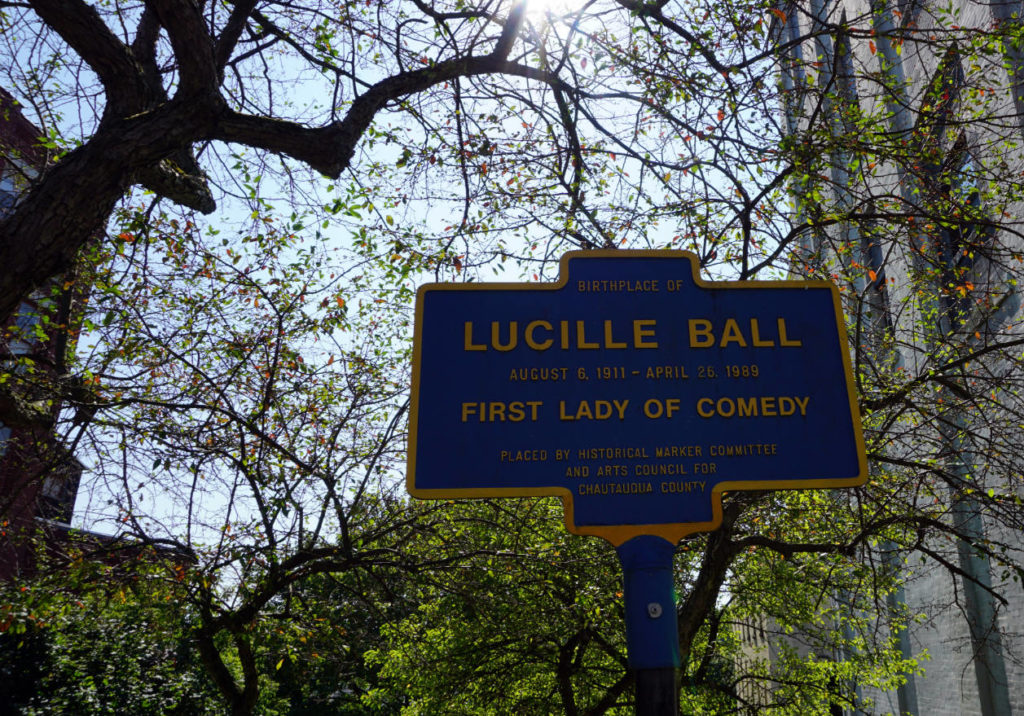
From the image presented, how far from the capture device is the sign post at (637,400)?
295 centimetres

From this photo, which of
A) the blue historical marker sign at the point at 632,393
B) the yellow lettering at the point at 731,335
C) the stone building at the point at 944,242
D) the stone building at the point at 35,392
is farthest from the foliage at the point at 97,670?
the stone building at the point at 944,242

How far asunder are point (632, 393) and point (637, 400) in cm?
4

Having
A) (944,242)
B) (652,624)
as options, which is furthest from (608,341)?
(944,242)

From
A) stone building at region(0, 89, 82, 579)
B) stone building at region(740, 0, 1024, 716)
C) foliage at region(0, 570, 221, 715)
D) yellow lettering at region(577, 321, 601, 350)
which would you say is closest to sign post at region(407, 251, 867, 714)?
yellow lettering at region(577, 321, 601, 350)

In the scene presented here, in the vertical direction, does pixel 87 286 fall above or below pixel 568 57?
below

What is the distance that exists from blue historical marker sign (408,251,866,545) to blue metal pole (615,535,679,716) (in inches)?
3.0

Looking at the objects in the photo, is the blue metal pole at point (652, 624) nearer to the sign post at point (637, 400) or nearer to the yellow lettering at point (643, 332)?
the sign post at point (637, 400)

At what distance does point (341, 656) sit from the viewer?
8977 millimetres

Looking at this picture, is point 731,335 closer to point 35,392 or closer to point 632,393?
point 632,393

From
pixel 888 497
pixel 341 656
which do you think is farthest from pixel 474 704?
pixel 888 497

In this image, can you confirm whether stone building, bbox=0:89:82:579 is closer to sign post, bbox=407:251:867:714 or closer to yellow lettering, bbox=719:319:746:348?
sign post, bbox=407:251:867:714

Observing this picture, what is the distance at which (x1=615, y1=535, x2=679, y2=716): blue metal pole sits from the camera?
8.70 ft

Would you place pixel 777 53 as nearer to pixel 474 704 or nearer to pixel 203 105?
pixel 203 105

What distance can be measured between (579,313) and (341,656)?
7060 millimetres
